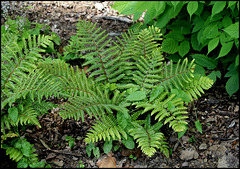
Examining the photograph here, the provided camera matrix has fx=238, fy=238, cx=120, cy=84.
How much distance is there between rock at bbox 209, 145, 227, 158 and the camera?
2702mm

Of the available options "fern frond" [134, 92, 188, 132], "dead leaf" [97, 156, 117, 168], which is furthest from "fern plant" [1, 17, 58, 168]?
"fern frond" [134, 92, 188, 132]

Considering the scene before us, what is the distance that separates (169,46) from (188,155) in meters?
1.36

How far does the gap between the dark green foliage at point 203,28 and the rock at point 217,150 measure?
0.65 meters

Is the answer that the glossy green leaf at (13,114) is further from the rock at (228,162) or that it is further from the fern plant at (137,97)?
the rock at (228,162)

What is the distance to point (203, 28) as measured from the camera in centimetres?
280

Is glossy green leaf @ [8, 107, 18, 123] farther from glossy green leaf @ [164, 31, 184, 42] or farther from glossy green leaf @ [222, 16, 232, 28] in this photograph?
glossy green leaf @ [222, 16, 232, 28]

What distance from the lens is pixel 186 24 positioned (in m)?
3.05

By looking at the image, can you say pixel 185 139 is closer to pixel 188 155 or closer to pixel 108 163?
pixel 188 155

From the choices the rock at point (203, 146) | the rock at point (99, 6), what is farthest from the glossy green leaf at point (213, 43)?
the rock at point (99, 6)

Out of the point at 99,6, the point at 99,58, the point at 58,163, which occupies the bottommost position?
the point at 58,163

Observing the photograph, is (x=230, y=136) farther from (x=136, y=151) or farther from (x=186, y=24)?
(x=186, y=24)

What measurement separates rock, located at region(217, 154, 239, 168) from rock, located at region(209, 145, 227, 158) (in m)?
0.05

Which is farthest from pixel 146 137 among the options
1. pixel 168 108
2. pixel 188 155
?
pixel 188 155

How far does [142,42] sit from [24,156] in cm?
182
